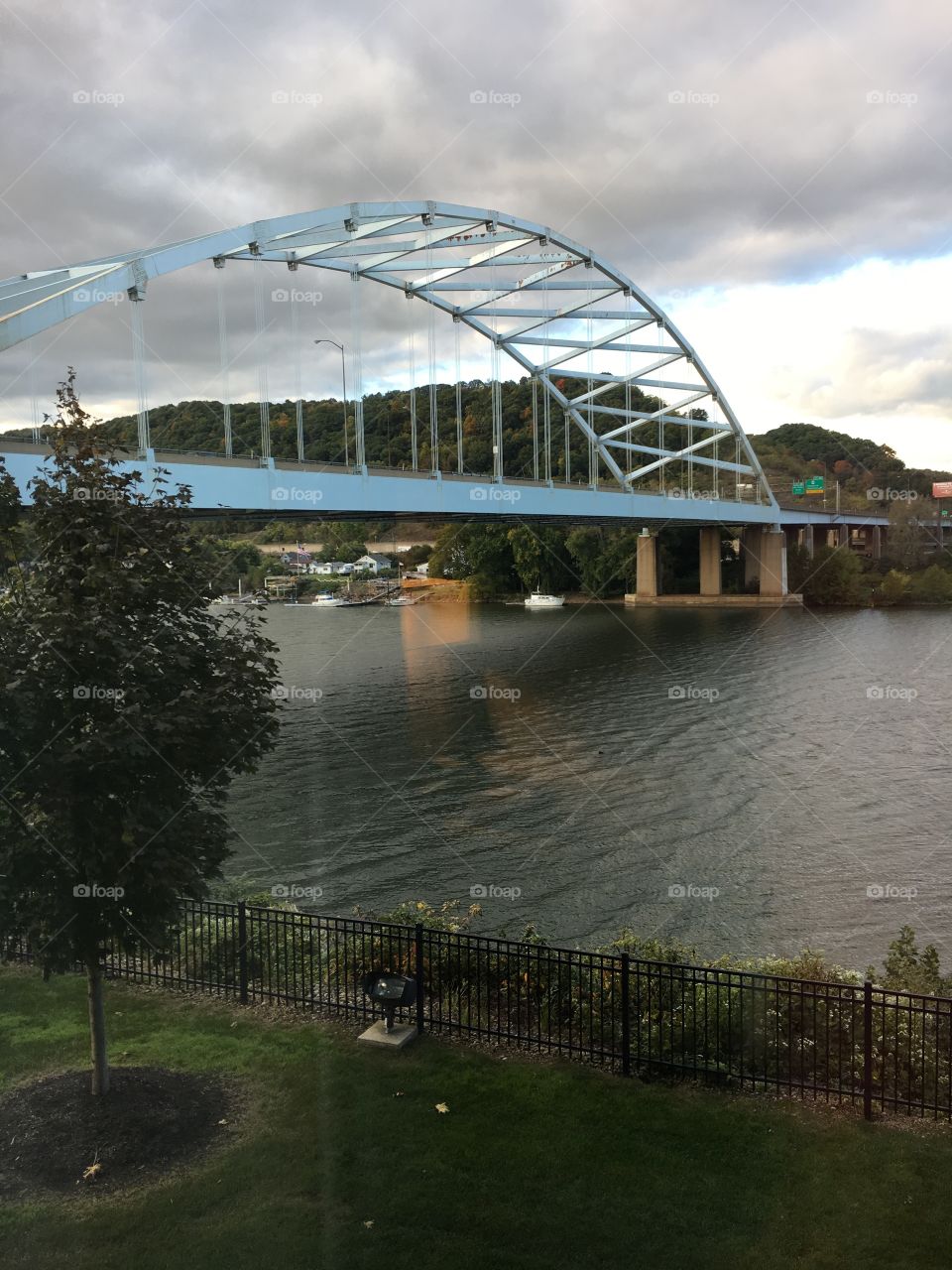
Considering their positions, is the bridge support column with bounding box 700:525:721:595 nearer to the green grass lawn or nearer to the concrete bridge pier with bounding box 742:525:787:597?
the concrete bridge pier with bounding box 742:525:787:597

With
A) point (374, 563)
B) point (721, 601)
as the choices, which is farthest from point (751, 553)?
point (374, 563)

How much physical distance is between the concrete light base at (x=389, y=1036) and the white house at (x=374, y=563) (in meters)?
110

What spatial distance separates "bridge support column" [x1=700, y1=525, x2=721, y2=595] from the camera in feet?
293

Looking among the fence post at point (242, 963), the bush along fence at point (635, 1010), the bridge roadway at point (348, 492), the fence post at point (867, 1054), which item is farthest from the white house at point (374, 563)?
the fence post at point (867, 1054)

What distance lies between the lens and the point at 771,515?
280 feet

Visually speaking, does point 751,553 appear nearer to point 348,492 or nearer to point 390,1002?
point 348,492

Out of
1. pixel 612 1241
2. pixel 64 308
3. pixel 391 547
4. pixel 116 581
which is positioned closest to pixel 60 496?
pixel 116 581

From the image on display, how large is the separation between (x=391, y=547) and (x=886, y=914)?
123143mm

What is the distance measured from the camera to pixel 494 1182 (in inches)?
268

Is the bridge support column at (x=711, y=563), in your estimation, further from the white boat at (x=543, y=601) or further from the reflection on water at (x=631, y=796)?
the reflection on water at (x=631, y=796)

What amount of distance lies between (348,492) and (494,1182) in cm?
2782

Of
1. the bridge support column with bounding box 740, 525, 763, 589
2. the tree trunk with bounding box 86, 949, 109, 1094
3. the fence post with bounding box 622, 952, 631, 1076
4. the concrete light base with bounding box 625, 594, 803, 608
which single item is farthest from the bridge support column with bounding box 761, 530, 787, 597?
the tree trunk with bounding box 86, 949, 109, 1094

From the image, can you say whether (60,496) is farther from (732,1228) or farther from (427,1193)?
(732,1228)

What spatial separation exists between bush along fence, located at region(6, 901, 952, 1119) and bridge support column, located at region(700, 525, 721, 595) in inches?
3194
